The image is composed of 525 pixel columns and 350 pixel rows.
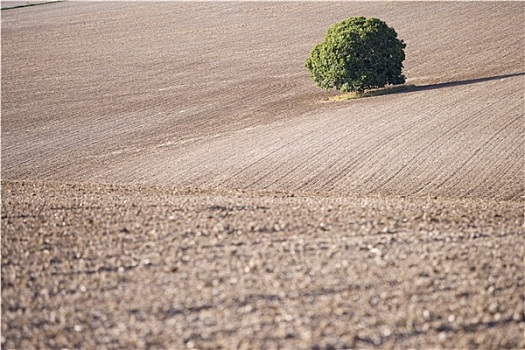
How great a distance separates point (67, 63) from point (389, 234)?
40.2 metres

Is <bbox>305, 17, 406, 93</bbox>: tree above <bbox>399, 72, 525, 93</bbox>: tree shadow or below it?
above

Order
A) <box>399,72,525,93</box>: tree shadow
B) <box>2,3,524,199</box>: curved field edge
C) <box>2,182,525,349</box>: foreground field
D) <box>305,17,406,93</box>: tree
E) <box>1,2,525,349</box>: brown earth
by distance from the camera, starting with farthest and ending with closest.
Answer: <box>399,72,525,93</box>: tree shadow → <box>305,17,406,93</box>: tree → <box>2,3,524,199</box>: curved field edge → <box>1,2,525,349</box>: brown earth → <box>2,182,525,349</box>: foreground field

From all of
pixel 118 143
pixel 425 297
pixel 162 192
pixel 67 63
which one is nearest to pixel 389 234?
pixel 425 297

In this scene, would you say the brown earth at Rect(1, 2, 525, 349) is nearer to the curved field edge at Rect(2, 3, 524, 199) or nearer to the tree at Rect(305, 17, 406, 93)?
the curved field edge at Rect(2, 3, 524, 199)

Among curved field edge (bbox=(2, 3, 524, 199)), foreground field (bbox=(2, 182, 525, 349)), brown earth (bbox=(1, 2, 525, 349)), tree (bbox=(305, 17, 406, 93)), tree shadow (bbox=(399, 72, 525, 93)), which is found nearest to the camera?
foreground field (bbox=(2, 182, 525, 349))

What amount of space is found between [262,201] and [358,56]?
1754 cm

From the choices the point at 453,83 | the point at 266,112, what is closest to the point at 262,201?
the point at 266,112

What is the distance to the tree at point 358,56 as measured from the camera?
97.5ft

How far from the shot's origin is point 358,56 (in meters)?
30.0

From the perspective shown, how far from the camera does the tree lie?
→ 29719 millimetres

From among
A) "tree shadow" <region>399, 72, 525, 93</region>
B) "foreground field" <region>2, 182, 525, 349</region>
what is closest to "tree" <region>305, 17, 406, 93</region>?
"tree shadow" <region>399, 72, 525, 93</region>

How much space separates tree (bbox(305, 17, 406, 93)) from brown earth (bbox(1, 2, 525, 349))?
1105mm

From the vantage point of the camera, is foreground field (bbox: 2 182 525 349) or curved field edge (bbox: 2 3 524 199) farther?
curved field edge (bbox: 2 3 524 199)

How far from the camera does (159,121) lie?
29453 millimetres
